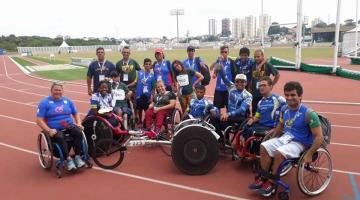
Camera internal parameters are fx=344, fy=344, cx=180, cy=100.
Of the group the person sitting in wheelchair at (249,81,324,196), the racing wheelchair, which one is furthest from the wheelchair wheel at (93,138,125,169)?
the person sitting in wheelchair at (249,81,324,196)

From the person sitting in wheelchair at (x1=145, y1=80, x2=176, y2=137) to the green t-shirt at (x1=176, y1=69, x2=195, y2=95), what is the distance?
11.1 inches

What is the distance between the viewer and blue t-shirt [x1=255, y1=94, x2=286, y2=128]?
510 cm

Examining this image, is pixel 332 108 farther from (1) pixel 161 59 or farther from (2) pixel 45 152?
(2) pixel 45 152

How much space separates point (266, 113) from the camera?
5152mm

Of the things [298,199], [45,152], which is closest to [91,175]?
[45,152]

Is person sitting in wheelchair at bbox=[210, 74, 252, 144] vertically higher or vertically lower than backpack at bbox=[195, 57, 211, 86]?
lower

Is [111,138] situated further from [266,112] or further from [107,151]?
[266,112]

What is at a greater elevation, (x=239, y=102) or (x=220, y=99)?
(x=239, y=102)

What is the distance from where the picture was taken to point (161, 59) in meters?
7.27

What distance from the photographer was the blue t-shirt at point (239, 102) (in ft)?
18.0

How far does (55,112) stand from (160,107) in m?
1.96

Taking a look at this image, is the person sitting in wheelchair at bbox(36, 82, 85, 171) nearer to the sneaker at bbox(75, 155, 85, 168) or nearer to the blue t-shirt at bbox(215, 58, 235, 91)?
the sneaker at bbox(75, 155, 85, 168)

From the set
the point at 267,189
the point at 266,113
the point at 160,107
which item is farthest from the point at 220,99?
the point at 267,189

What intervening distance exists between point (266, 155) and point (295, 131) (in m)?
0.47
